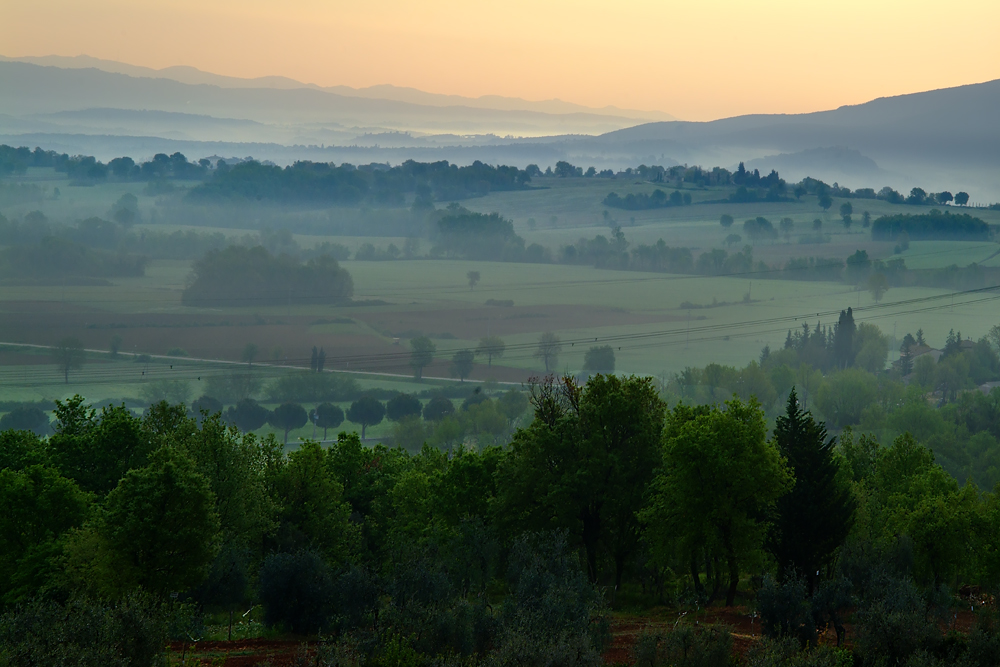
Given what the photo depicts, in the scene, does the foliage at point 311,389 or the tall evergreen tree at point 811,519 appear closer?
the tall evergreen tree at point 811,519

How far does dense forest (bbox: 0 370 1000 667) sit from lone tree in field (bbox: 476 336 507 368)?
5132 inches

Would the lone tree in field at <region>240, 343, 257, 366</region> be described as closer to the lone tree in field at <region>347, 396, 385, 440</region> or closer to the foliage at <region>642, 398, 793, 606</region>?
the lone tree in field at <region>347, 396, 385, 440</region>

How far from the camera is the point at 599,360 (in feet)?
519

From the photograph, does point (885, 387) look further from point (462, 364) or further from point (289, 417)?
point (289, 417)

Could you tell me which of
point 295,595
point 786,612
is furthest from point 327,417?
point 786,612

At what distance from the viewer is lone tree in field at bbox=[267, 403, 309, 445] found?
116375 mm

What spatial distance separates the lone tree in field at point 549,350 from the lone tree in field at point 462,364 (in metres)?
13.7

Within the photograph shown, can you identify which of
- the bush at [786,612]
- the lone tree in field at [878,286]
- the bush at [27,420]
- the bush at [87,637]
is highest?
the bush at [87,637]

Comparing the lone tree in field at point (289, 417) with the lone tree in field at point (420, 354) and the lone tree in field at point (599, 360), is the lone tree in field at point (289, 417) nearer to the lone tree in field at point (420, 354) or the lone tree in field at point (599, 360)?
the lone tree in field at point (420, 354)

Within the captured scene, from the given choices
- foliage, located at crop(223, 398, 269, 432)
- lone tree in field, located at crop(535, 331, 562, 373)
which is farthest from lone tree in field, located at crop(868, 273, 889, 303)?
foliage, located at crop(223, 398, 269, 432)

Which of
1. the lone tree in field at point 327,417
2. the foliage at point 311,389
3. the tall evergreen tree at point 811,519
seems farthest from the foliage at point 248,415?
the tall evergreen tree at point 811,519

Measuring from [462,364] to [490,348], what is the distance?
661 inches

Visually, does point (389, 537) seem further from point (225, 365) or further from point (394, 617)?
point (225, 365)

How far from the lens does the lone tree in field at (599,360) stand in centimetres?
15750
